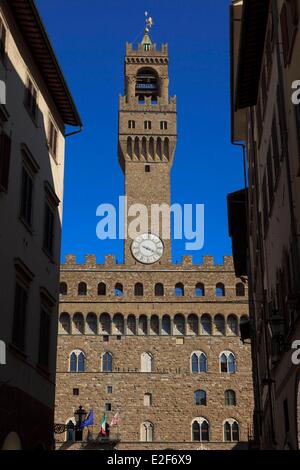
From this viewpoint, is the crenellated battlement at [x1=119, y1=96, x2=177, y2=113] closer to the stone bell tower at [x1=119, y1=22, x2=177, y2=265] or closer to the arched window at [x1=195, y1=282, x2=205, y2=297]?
the stone bell tower at [x1=119, y1=22, x2=177, y2=265]

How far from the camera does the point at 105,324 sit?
152ft

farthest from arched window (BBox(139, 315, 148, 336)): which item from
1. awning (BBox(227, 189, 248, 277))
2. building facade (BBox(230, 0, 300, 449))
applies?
building facade (BBox(230, 0, 300, 449))

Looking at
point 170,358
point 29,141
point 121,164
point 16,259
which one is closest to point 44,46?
point 29,141

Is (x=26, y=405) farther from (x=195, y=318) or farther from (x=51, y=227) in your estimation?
(x=195, y=318)

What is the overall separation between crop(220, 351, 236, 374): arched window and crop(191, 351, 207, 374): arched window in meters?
1.12

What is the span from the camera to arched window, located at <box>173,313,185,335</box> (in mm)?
46344

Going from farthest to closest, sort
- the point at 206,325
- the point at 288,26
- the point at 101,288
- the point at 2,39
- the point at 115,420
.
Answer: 1. the point at 101,288
2. the point at 206,325
3. the point at 115,420
4. the point at 2,39
5. the point at 288,26

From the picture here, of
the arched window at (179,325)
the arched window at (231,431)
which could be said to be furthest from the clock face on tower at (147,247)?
the arched window at (231,431)

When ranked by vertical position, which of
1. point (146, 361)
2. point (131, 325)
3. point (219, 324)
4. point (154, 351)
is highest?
point (219, 324)

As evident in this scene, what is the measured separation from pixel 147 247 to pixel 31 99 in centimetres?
3363

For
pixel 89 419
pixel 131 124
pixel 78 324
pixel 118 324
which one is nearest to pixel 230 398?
pixel 118 324

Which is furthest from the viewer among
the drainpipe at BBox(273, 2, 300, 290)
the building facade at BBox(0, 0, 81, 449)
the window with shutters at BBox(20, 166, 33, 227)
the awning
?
the awning

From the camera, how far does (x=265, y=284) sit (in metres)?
17.7

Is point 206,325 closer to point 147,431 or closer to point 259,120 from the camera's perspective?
point 147,431
